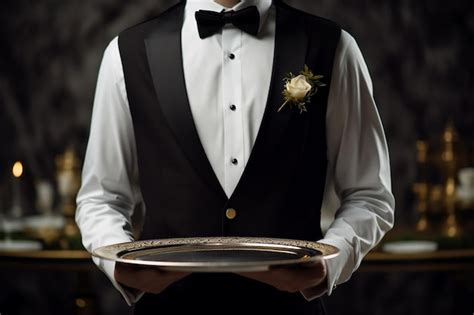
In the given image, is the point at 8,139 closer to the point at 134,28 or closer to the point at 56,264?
the point at 56,264

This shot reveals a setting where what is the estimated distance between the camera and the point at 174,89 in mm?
2252

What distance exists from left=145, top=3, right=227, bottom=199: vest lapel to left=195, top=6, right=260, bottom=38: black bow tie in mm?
73

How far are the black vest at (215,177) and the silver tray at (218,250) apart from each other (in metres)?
0.16

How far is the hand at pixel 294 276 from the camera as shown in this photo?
1.86m

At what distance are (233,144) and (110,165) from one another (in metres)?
0.29

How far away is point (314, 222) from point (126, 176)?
0.46m

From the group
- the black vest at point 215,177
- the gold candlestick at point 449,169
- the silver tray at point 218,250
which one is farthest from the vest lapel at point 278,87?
the gold candlestick at point 449,169

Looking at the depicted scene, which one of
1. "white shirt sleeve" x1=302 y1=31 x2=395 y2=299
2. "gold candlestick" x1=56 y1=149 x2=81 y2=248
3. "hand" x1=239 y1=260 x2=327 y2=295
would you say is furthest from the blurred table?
"hand" x1=239 y1=260 x2=327 y2=295

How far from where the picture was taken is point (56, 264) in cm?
421

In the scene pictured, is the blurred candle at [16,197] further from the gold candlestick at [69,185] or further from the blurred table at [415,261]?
the blurred table at [415,261]

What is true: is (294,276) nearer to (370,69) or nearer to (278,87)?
(278,87)

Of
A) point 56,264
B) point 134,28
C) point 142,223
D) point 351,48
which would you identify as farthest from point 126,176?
point 56,264

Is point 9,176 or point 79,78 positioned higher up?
point 79,78

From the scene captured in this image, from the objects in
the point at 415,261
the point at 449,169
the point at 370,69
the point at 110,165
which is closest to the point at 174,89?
A: the point at 110,165
